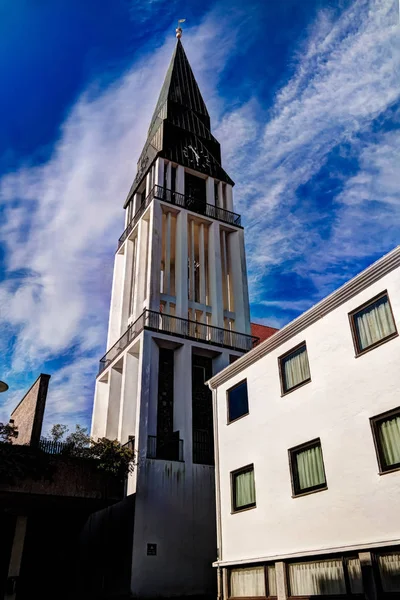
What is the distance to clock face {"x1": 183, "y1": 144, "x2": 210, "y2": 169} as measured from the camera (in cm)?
3225

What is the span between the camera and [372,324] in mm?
12812

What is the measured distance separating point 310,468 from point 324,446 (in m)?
0.86

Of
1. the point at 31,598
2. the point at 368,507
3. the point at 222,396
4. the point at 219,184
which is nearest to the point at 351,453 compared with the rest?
the point at 368,507

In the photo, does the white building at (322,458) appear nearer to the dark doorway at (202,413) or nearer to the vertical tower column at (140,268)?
the dark doorway at (202,413)

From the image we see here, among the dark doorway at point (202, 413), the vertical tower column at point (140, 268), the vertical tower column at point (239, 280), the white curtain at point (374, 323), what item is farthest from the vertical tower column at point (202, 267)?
the white curtain at point (374, 323)

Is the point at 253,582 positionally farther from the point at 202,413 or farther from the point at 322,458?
the point at 202,413

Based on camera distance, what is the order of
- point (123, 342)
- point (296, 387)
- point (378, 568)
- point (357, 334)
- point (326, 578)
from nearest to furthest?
point (378, 568)
point (326, 578)
point (357, 334)
point (296, 387)
point (123, 342)

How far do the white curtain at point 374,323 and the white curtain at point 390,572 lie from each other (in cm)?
478

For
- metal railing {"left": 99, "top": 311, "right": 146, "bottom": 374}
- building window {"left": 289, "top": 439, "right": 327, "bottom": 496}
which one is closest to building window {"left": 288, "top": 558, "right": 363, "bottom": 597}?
building window {"left": 289, "top": 439, "right": 327, "bottom": 496}

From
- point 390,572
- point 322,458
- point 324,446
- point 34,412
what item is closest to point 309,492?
point 322,458

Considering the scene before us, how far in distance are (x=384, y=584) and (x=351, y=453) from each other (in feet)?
9.13

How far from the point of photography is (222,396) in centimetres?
1844

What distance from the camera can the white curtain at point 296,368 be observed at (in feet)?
48.3

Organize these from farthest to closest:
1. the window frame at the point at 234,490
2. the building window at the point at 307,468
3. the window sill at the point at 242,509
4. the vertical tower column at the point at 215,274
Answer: the vertical tower column at the point at 215,274, the window frame at the point at 234,490, the window sill at the point at 242,509, the building window at the point at 307,468
